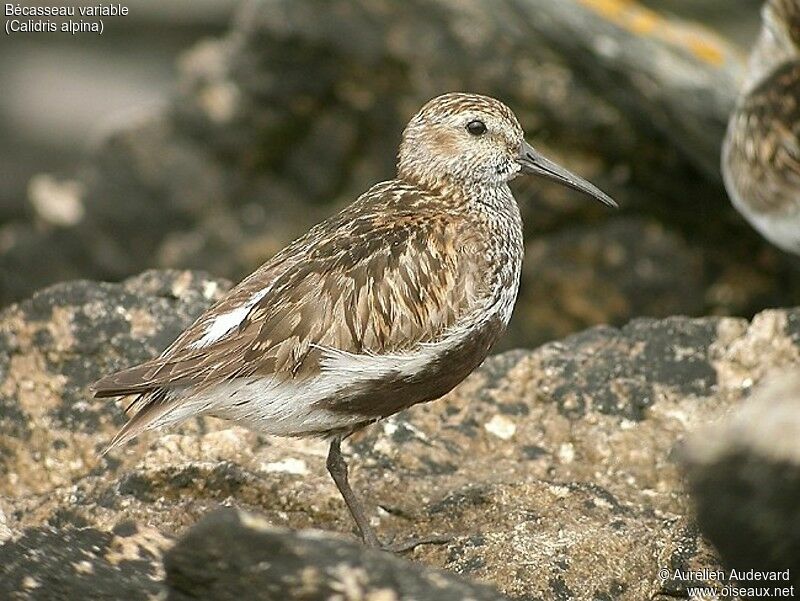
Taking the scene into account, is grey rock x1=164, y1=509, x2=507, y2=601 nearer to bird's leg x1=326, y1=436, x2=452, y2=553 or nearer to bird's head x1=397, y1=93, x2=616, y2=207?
bird's leg x1=326, y1=436, x2=452, y2=553

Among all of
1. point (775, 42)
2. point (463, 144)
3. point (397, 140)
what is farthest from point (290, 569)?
point (397, 140)

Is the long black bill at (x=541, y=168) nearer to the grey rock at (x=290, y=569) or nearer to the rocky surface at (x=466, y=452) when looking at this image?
the rocky surface at (x=466, y=452)

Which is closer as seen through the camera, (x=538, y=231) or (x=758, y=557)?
(x=758, y=557)

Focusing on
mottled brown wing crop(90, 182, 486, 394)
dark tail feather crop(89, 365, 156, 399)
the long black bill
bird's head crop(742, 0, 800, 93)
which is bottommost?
dark tail feather crop(89, 365, 156, 399)

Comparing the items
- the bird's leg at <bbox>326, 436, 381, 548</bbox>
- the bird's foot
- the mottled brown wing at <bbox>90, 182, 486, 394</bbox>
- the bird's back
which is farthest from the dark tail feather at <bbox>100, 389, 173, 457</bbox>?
the bird's foot

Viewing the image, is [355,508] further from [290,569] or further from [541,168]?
[541,168]

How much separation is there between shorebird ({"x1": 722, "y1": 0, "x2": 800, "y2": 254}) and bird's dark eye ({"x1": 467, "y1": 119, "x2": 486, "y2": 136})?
247cm

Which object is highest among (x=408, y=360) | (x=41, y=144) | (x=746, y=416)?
(x=746, y=416)

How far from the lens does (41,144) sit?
17.1m

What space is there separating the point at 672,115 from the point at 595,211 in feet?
3.09

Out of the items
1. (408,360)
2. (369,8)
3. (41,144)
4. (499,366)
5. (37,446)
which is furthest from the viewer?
(41,144)

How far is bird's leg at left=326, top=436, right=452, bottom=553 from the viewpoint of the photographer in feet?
19.2

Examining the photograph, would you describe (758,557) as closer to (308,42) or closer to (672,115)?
(672,115)

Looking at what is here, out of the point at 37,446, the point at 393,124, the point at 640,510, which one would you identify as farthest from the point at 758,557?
the point at 393,124
